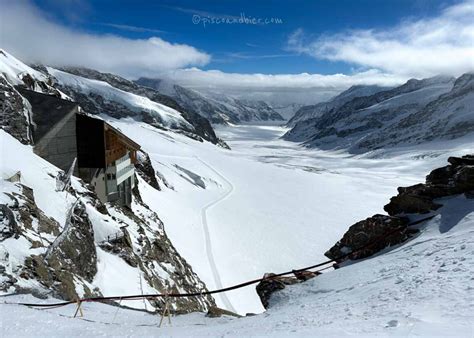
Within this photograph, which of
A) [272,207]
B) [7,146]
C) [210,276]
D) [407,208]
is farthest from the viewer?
[272,207]

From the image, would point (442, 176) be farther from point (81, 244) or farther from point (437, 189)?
point (81, 244)

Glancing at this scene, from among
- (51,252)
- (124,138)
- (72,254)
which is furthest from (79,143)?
(51,252)

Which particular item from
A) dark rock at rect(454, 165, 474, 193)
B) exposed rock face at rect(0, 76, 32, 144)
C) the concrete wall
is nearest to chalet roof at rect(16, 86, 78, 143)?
the concrete wall

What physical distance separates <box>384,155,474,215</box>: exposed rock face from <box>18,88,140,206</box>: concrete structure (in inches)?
725

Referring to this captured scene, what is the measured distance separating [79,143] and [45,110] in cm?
288

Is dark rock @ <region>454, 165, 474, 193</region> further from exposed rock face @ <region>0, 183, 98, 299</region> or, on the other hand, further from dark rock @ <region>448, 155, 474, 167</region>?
exposed rock face @ <region>0, 183, 98, 299</region>

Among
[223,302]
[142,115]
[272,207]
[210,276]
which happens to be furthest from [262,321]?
[142,115]

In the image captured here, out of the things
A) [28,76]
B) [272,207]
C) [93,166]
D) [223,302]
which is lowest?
[223,302]

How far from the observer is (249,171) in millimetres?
85188

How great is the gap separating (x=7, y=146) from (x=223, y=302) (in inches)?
648

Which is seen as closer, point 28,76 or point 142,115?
point 28,76

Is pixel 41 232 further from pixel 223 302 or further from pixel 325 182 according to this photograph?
pixel 325 182

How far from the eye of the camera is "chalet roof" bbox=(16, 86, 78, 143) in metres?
22.0

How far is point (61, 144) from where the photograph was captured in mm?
23172
